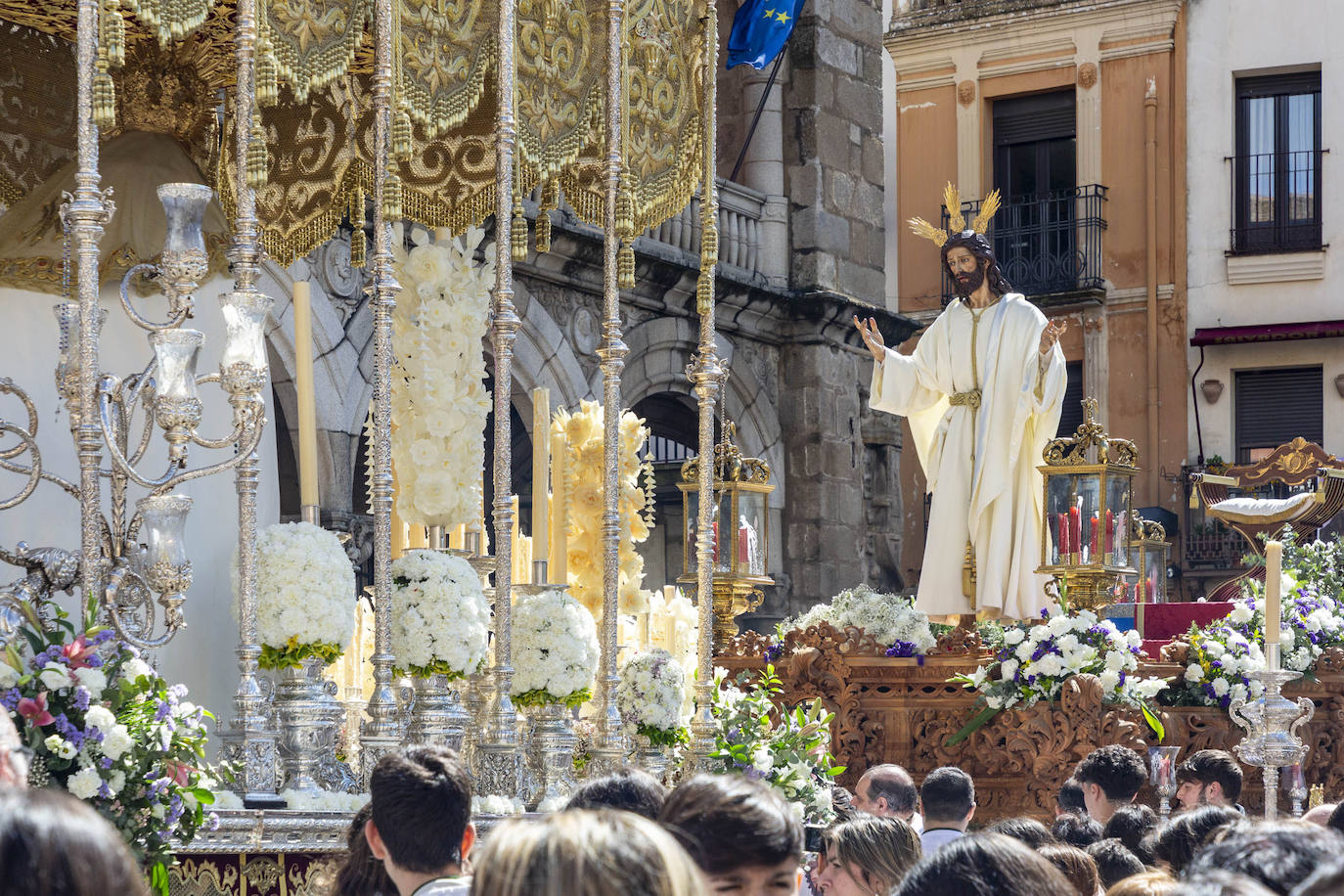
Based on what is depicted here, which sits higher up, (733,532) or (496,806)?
(733,532)

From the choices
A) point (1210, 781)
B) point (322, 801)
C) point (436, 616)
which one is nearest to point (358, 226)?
point (436, 616)

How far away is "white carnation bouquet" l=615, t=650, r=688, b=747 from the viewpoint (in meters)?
7.32

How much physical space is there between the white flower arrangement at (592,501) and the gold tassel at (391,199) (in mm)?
1686

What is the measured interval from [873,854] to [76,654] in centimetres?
193

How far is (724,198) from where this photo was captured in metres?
13.8

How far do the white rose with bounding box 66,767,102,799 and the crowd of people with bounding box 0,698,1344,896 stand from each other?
2.41 ft

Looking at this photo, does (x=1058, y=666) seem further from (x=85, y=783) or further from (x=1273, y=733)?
(x=85, y=783)

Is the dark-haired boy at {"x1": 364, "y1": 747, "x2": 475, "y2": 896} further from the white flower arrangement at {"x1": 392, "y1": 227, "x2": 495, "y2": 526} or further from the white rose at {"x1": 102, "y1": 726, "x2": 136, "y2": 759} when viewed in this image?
the white flower arrangement at {"x1": 392, "y1": 227, "x2": 495, "y2": 526}

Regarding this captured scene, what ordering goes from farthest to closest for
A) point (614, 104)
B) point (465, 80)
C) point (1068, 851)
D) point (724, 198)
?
point (724, 198), point (614, 104), point (465, 80), point (1068, 851)

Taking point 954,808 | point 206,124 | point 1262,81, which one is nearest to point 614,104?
point 206,124

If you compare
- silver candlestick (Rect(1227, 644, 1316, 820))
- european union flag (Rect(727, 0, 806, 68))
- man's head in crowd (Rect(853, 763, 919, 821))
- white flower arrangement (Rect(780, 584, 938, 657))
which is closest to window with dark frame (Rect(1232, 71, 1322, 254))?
european union flag (Rect(727, 0, 806, 68))

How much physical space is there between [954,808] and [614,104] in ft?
9.66

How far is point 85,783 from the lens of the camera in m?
4.49

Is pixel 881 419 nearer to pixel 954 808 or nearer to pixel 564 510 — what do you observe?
pixel 564 510
